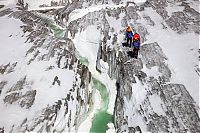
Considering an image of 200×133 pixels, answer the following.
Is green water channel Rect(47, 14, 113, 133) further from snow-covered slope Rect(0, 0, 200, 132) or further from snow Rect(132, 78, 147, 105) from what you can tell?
snow Rect(132, 78, 147, 105)

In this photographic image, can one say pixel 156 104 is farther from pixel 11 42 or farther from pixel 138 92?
pixel 11 42

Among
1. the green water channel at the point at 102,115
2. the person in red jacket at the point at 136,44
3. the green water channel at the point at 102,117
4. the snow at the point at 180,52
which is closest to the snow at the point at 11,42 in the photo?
the green water channel at the point at 102,115

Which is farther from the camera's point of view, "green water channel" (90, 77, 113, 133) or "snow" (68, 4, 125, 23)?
"snow" (68, 4, 125, 23)

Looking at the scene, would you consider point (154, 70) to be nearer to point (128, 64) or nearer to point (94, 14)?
point (128, 64)

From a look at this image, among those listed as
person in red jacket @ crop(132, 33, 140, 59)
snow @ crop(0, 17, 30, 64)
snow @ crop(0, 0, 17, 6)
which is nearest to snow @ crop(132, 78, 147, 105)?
person in red jacket @ crop(132, 33, 140, 59)

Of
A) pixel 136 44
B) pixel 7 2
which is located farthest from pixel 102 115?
pixel 7 2

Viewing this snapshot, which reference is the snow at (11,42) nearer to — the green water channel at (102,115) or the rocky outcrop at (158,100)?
the green water channel at (102,115)

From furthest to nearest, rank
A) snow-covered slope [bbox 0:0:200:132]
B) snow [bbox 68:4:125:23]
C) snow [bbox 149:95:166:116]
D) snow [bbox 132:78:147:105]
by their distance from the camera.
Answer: snow [bbox 68:4:125:23] → snow [bbox 132:78:147:105] → snow-covered slope [bbox 0:0:200:132] → snow [bbox 149:95:166:116]

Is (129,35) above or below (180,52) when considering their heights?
above
